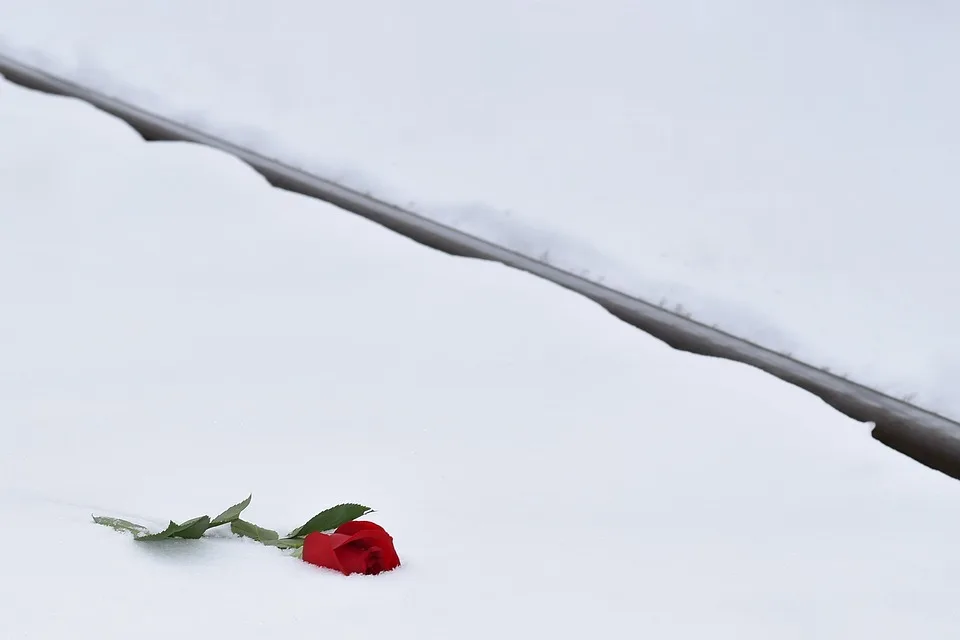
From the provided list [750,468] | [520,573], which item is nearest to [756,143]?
[750,468]

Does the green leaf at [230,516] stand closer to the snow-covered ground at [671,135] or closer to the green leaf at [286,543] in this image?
the green leaf at [286,543]

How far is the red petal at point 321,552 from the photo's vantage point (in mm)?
486

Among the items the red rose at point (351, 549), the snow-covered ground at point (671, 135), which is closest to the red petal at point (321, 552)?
the red rose at point (351, 549)

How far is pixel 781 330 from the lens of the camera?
1.20 metres

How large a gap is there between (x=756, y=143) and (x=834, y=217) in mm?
183

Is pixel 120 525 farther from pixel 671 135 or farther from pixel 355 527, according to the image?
pixel 671 135

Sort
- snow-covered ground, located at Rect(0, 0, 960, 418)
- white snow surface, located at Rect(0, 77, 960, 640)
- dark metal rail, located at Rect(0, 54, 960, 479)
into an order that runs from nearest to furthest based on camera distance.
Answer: white snow surface, located at Rect(0, 77, 960, 640) → dark metal rail, located at Rect(0, 54, 960, 479) → snow-covered ground, located at Rect(0, 0, 960, 418)

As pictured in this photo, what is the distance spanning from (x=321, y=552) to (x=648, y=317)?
74 centimetres

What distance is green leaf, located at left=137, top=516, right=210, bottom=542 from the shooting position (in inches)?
18.7

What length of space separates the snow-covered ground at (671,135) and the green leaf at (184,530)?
832mm

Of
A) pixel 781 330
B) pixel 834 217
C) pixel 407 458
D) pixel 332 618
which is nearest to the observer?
pixel 332 618

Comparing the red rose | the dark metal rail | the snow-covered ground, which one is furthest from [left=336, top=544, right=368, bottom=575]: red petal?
the snow-covered ground

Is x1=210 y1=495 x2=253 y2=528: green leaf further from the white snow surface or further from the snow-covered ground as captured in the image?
the snow-covered ground

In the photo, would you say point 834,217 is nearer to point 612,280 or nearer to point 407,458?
point 612,280
